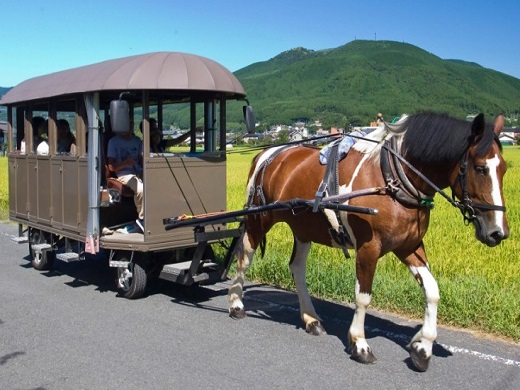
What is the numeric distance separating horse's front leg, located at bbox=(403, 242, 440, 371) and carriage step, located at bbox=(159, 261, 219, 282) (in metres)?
2.48

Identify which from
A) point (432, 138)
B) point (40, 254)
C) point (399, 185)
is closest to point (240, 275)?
point (399, 185)

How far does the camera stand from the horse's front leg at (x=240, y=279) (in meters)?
5.89

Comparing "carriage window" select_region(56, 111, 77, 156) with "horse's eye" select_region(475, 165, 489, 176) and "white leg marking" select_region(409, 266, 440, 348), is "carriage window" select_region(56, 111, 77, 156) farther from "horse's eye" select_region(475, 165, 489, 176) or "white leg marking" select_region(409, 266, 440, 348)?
"horse's eye" select_region(475, 165, 489, 176)

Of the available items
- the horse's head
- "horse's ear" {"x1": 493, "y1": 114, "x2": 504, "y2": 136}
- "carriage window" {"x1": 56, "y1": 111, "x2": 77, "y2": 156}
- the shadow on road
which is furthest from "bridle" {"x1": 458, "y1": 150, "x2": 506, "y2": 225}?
"carriage window" {"x1": 56, "y1": 111, "x2": 77, "y2": 156}

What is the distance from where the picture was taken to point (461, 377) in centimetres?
421

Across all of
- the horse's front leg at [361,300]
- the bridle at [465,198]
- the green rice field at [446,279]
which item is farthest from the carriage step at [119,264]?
the bridle at [465,198]

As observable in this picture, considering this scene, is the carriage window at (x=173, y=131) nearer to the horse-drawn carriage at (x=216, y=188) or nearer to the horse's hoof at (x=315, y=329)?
the horse-drawn carriage at (x=216, y=188)

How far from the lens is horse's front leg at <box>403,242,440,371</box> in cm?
433

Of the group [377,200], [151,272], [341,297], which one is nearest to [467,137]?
[377,200]

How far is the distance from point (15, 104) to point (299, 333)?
5.69 m

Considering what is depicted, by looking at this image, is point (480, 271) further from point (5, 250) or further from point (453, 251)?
point (5, 250)

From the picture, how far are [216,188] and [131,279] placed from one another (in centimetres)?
147

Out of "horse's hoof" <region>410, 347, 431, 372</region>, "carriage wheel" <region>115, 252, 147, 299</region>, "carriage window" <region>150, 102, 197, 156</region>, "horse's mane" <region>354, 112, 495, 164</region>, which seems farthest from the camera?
"carriage window" <region>150, 102, 197, 156</region>

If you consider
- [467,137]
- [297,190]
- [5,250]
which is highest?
[467,137]
